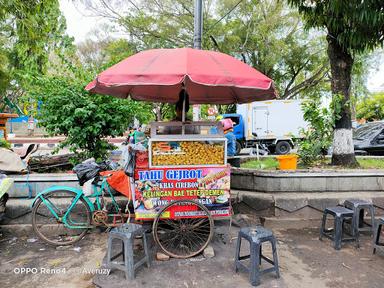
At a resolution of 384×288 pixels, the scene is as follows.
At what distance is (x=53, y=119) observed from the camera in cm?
557

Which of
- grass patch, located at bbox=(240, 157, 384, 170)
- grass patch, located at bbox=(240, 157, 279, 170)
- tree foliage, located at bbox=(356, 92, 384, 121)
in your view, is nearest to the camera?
grass patch, located at bbox=(240, 157, 384, 170)

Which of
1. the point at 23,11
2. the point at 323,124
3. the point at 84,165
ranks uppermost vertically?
the point at 23,11

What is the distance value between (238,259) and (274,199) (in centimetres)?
190

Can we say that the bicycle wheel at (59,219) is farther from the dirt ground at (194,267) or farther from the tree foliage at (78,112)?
the tree foliage at (78,112)

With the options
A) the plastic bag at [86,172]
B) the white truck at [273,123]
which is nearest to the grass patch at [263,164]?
the plastic bag at [86,172]

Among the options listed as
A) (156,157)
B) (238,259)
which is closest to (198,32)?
(156,157)

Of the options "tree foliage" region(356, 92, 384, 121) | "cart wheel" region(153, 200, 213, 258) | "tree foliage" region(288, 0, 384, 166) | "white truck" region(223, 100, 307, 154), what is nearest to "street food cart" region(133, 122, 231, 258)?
"cart wheel" region(153, 200, 213, 258)

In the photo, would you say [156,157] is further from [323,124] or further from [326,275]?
[323,124]

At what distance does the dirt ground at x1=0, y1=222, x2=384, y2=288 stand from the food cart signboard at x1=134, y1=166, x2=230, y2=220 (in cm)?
63

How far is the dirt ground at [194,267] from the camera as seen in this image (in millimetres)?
3475

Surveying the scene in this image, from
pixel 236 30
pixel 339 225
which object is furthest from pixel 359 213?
pixel 236 30

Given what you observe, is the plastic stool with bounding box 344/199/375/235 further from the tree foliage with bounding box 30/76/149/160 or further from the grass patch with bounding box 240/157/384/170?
the tree foliage with bounding box 30/76/149/160

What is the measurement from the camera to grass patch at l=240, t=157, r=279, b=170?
6.95m

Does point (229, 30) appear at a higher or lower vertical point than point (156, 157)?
higher
